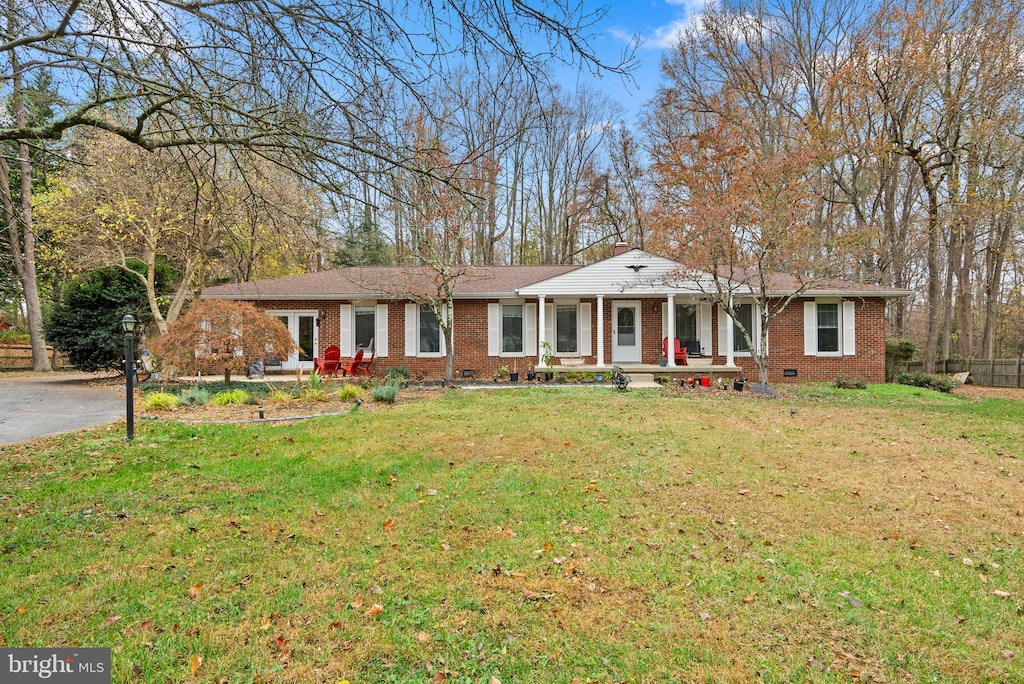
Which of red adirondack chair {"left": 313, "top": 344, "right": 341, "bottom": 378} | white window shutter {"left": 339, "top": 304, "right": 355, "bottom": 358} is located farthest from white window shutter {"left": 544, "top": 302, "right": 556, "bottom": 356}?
red adirondack chair {"left": 313, "top": 344, "right": 341, "bottom": 378}

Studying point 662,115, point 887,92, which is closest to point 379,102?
point 887,92

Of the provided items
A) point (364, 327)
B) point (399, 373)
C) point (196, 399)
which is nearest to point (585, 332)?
point (399, 373)

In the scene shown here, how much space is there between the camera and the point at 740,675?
237 cm

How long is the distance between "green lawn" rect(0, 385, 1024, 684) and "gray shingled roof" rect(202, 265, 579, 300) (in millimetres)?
8992

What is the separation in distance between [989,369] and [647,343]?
11.2 meters

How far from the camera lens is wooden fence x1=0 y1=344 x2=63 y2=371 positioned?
2227cm

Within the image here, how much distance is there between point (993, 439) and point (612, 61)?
27.6ft

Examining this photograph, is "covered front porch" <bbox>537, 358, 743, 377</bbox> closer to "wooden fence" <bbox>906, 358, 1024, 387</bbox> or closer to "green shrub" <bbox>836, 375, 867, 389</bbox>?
"green shrub" <bbox>836, 375, 867, 389</bbox>

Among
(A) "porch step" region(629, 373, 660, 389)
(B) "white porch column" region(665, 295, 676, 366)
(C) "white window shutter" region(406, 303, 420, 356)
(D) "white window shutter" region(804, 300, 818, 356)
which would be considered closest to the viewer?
(A) "porch step" region(629, 373, 660, 389)

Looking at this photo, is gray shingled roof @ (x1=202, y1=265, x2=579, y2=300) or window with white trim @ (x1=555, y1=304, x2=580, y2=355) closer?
gray shingled roof @ (x1=202, y1=265, x2=579, y2=300)

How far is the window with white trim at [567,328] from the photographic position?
666 inches

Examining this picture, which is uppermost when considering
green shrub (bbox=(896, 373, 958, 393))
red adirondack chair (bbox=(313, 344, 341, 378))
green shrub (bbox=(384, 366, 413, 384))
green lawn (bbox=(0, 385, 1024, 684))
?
red adirondack chair (bbox=(313, 344, 341, 378))

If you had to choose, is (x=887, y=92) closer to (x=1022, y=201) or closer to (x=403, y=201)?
(x=1022, y=201)

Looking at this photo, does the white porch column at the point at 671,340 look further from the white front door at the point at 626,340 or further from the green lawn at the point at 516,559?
the green lawn at the point at 516,559
